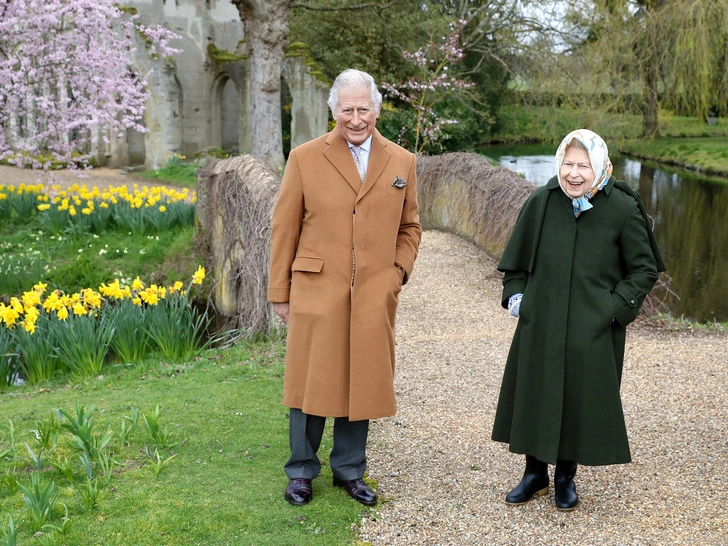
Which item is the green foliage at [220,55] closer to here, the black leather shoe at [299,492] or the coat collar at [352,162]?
the coat collar at [352,162]

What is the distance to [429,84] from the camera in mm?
19344

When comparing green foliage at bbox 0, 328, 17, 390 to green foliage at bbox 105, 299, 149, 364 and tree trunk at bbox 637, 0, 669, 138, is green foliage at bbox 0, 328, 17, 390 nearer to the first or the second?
green foliage at bbox 105, 299, 149, 364

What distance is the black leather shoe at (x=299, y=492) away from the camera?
3.65 meters

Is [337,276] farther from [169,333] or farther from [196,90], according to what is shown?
[196,90]

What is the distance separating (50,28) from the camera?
11.4 m

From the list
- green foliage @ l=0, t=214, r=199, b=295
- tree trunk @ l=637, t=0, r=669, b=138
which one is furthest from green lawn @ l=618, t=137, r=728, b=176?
green foliage @ l=0, t=214, r=199, b=295

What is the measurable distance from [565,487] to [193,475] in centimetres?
173

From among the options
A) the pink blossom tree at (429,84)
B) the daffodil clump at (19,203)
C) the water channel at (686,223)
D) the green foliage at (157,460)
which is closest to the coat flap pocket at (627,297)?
the green foliage at (157,460)

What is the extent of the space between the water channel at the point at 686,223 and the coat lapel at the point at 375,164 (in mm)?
5452

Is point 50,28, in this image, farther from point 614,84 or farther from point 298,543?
point 614,84

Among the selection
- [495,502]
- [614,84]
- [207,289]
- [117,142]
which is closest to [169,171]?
[117,142]

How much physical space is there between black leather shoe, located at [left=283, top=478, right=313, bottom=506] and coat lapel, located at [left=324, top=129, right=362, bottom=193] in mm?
1318

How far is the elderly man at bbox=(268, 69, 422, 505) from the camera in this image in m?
3.53

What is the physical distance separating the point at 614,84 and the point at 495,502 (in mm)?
21703
